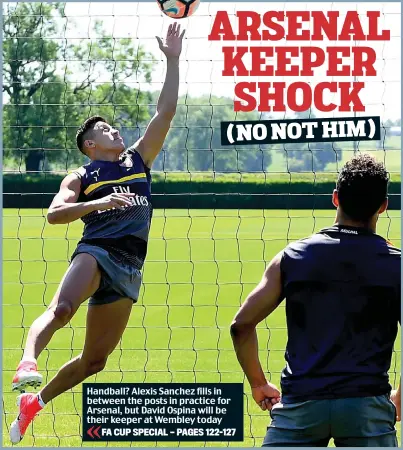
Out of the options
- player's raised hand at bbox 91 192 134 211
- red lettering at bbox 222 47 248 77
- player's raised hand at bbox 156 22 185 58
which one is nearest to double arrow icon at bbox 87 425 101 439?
player's raised hand at bbox 91 192 134 211

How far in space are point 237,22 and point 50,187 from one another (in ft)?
91.7

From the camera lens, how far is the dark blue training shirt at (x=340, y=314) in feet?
13.1

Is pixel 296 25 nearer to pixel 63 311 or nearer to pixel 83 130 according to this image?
pixel 83 130

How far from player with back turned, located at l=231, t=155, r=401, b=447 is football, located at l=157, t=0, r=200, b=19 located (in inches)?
170

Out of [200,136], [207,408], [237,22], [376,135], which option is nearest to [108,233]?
[207,408]

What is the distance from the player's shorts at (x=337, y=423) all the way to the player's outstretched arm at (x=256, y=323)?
10.3 inches

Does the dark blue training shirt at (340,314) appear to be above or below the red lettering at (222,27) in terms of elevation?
below

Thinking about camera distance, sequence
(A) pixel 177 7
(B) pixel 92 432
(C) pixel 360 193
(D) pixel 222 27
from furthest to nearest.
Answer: (D) pixel 222 27
(A) pixel 177 7
(B) pixel 92 432
(C) pixel 360 193

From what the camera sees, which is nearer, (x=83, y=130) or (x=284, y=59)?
(x=83, y=130)

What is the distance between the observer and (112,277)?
662 cm

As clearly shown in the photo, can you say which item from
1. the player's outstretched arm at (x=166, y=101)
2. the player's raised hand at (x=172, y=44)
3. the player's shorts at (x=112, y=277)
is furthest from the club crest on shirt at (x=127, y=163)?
the player's raised hand at (x=172, y=44)

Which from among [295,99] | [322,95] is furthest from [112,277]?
[322,95]

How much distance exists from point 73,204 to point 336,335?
2703 mm

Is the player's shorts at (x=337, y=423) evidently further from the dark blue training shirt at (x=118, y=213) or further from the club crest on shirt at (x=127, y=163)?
the club crest on shirt at (x=127, y=163)
